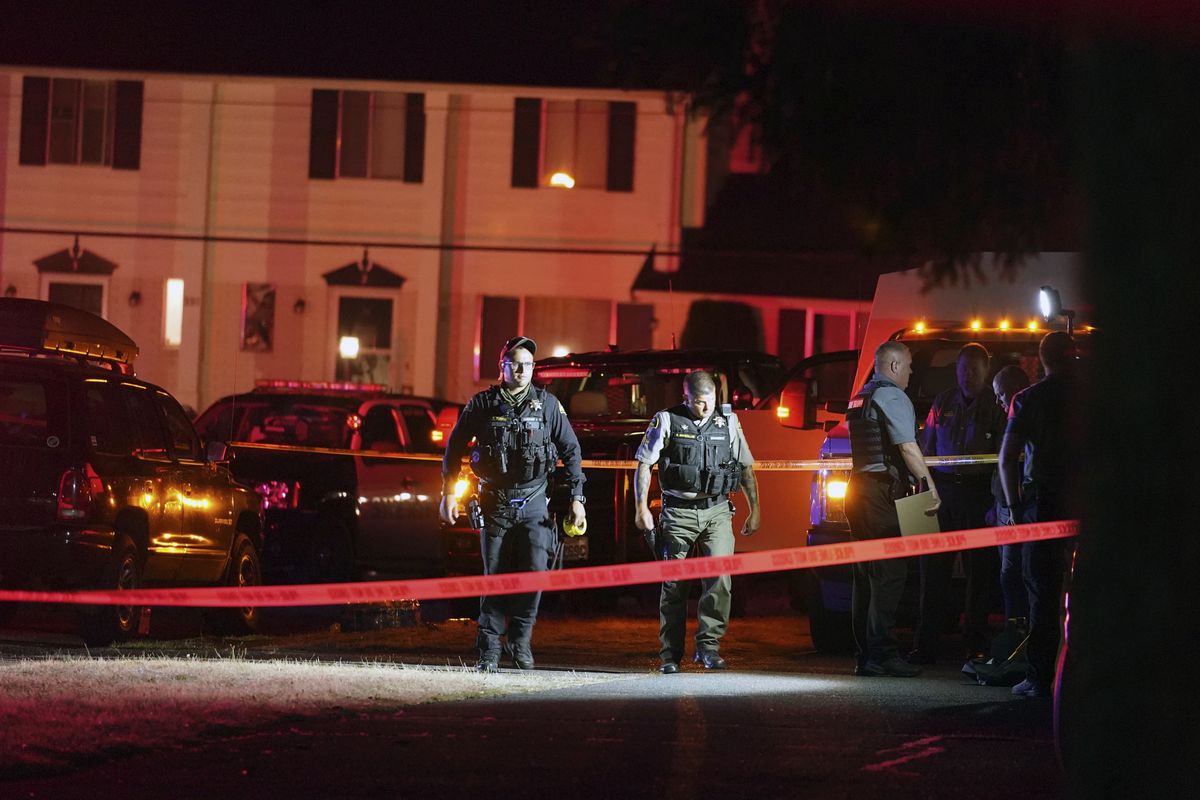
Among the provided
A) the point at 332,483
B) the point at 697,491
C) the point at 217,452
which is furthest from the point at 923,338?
the point at 332,483

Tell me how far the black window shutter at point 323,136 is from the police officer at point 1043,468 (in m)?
22.5

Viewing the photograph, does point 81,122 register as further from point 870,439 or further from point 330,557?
point 870,439

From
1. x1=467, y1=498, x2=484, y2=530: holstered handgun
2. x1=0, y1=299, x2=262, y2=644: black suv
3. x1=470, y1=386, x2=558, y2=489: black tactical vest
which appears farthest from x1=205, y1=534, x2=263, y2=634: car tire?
x1=470, y1=386, x2=558, y2=489: black tactical vest

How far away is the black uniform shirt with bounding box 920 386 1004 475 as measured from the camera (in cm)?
1164

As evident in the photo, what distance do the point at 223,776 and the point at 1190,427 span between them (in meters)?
4.55

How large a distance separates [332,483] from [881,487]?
682cm

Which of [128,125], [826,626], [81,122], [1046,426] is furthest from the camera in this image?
[81,122]

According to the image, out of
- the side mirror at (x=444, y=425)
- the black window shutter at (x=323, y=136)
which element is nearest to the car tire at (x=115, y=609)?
the side mirror at (x=444, y=425)

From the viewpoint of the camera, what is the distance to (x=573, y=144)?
31.3m

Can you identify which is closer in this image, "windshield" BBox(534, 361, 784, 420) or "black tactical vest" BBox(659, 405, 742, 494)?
"black tactical vest" BBox(659, 405, 742, 494)

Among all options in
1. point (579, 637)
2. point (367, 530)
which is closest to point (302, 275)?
point (367, 530)

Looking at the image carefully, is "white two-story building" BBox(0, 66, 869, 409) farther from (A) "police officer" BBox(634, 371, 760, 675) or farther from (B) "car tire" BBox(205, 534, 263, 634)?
(A) "police officer" BBox(634, 371, 760, 675)

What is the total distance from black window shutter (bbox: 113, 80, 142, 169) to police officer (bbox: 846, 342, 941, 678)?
2309 centimetres

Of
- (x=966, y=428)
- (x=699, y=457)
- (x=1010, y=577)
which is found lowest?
(x=1010, y=577)
